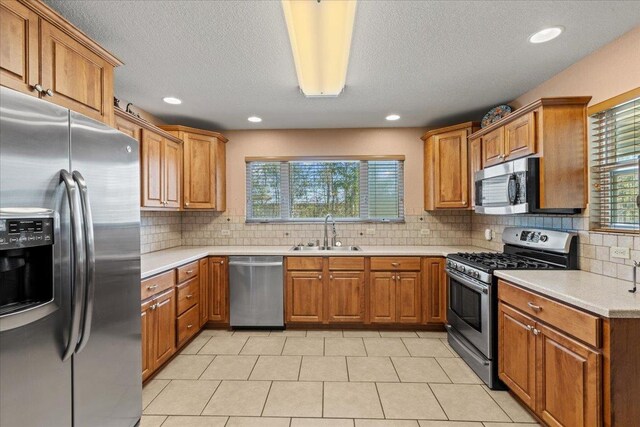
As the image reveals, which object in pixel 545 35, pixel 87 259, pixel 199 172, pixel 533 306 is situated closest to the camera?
pixel 87 259

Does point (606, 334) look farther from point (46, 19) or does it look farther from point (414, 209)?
point (46, 19)

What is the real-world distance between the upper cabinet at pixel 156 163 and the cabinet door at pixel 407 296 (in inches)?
103

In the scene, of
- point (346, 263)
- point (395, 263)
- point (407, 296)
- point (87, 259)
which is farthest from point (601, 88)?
point (87, 259)

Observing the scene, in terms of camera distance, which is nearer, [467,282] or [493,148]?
[467,282]

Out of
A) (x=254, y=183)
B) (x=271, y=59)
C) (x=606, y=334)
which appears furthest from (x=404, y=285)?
(x=271, y=59)

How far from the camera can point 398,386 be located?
235cm

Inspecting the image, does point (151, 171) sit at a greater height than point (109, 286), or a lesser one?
greater

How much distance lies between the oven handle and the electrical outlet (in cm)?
78

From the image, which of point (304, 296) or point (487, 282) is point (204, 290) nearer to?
point (304, 296)

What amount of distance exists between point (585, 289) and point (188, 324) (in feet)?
10.2

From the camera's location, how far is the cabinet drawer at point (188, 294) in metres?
2.87

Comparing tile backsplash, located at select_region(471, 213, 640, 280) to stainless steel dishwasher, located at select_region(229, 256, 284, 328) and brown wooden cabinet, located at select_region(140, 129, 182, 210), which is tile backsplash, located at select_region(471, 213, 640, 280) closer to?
stainless steel dishwasher, located at select_region(229, 256, 284, 328)

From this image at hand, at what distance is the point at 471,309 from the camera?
261 cm

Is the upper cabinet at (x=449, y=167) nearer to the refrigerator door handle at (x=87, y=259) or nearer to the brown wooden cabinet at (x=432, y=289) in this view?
the brown wooden cabinet at (x=432, y=289)
